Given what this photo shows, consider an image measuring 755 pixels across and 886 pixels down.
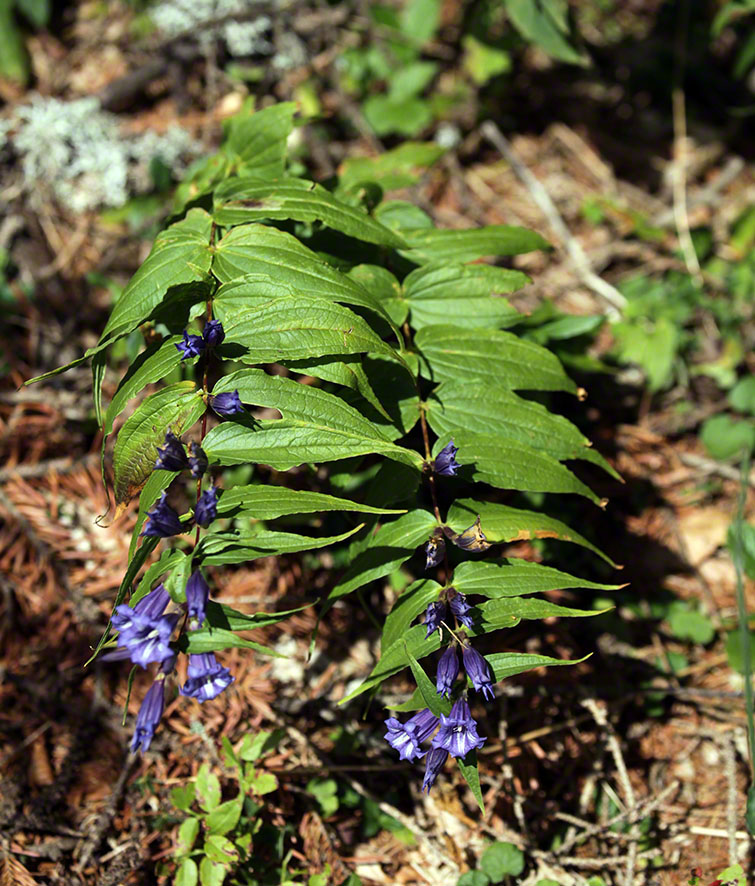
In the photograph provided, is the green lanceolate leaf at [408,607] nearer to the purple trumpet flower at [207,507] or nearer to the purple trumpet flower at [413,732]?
the purple trumpet flower at [413,732]

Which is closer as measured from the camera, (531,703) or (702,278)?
(531,703)

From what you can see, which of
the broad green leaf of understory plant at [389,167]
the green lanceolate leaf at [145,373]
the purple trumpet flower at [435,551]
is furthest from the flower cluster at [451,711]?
the broad green leaf of understory plant at [389,167]

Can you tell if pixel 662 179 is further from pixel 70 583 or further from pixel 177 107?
pixel 70 583

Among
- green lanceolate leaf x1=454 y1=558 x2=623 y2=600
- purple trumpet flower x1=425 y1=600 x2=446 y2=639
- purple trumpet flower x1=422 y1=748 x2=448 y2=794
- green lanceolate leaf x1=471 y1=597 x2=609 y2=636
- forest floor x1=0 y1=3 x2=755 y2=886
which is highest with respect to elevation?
purple trumpet flower x1=425 y1=600 x2=446 y2=639

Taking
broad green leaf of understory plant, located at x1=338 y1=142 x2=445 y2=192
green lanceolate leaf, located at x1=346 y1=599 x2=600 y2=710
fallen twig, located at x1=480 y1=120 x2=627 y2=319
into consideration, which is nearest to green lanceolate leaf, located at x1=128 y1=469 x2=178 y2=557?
green lanceolate leaf, located at x1=346 y1=599 x2=600 y2=710

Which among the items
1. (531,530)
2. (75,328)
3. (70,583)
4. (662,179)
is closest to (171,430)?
(531,530)

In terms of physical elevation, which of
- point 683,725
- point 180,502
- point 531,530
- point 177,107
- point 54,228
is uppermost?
point 177,107

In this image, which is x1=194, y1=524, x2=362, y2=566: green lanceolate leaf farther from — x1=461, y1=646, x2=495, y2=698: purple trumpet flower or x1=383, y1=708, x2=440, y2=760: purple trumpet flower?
x1=383, y1=708, x2=440, y2=760: purple trumpet flower
